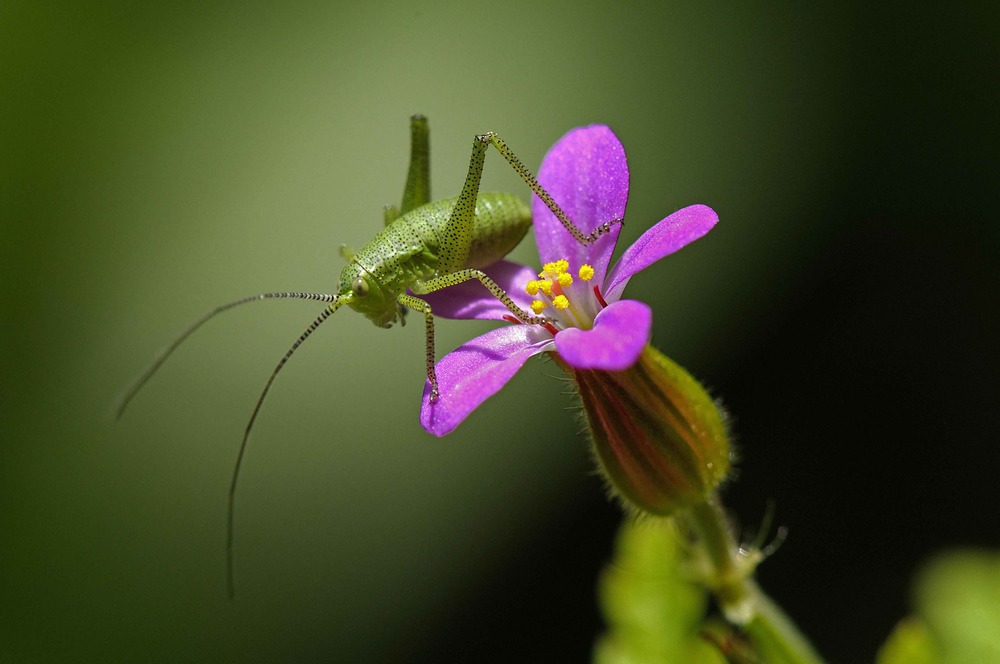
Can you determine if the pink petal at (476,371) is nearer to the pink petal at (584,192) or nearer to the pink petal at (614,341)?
the pink petal at (614,341)

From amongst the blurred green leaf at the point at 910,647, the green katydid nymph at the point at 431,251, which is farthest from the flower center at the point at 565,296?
the blurred green leaf at the point at 910,647

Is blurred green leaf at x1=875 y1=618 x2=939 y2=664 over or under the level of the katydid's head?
under

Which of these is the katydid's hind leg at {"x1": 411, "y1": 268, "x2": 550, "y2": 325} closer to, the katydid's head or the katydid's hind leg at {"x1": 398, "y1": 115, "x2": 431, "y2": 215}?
the katydid's head

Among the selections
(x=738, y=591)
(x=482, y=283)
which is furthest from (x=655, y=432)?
(x=482, y=283)

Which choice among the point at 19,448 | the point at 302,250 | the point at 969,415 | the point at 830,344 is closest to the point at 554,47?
the point at 302,250

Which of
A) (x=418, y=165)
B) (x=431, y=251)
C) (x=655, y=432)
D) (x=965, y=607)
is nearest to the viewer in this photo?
(x=655, y=432)

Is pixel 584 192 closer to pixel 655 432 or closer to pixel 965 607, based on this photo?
pixel 655 432

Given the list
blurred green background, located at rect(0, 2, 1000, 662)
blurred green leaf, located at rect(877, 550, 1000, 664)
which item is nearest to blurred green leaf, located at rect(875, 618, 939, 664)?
blurred green leaf, located at rect(877, 550, 1000, 664)
